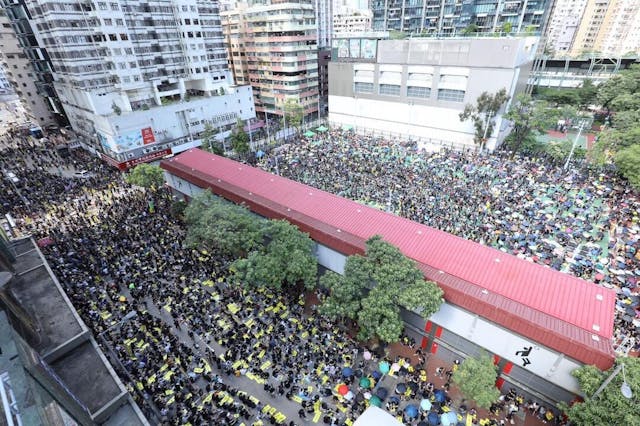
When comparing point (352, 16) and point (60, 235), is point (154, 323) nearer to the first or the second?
point (60, 235)

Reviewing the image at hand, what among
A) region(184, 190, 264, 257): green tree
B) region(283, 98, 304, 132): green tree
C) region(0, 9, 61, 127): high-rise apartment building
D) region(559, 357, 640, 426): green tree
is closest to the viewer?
region(559, 357, 640, 426): green tree

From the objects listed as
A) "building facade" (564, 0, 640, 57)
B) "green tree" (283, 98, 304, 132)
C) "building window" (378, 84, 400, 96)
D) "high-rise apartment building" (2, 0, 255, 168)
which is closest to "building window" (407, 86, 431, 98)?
"building window" (378, 84, 400, 96)

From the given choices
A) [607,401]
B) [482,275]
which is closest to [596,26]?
[482,275]

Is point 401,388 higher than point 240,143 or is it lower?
lower

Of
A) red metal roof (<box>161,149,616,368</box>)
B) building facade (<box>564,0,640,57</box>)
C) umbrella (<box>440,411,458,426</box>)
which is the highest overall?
building facade (<box>564,0,640,57</box>)

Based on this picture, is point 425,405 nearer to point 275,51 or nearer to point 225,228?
point 225,228

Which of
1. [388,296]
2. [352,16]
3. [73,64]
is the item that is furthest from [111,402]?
[352,16]

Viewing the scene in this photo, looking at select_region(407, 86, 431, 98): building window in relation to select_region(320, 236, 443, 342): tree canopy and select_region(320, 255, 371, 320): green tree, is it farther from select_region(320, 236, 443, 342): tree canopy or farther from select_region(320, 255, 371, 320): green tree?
select_region(320, 255, 371, 320): green tree
